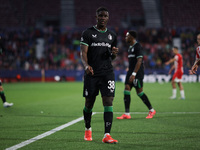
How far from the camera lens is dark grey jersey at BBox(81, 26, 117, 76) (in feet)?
19.0

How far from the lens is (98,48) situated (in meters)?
5.84

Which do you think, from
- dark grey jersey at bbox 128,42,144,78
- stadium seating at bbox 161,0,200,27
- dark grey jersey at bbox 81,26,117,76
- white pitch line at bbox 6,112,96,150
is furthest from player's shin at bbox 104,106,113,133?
stadium seating at bbox 161,0,200,27

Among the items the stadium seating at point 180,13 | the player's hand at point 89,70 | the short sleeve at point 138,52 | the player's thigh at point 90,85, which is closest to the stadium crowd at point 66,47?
the stadium seating at point 180,13

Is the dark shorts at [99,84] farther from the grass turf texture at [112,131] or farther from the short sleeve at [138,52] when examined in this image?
the short sleeve at [138,52]

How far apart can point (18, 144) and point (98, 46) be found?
2.27 meters

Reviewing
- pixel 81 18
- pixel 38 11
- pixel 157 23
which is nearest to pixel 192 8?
pixel 157 23

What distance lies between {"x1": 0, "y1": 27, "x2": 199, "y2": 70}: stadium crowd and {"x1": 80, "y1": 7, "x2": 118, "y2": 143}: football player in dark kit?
2453cm

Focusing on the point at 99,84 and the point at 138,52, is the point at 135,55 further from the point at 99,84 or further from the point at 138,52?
the point at 99,84

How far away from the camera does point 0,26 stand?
124 ft

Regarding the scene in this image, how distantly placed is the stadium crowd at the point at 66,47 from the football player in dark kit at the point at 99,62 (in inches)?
966

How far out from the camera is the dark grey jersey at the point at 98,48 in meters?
5.78

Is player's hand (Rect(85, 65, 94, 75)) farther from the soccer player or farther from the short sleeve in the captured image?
the short sleeve

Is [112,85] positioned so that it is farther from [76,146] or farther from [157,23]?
[157,23]

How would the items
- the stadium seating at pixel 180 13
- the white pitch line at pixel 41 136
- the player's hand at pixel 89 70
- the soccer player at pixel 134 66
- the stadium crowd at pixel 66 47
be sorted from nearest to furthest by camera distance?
the white pitch line at pixel 41 136 → the player's hand at pixel 89 70 → the soccer player at pixel 134 66 → the stadium crowd at pixel 66 47 → the stadium seating at pixel 180 13
